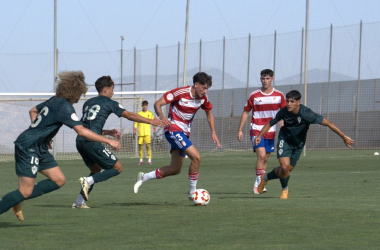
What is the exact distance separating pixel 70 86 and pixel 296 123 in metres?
4.33

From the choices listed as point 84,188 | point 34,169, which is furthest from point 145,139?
point 34,169

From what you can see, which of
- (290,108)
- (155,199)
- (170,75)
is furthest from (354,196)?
(170,75)

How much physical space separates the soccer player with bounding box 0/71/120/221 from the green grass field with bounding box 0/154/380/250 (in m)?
0.38

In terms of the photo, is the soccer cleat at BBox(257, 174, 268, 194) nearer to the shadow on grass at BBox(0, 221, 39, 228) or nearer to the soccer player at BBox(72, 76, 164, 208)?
the soccer player at BBox(72, 76, 164, 208)

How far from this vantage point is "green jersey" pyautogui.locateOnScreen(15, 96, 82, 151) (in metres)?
6.89

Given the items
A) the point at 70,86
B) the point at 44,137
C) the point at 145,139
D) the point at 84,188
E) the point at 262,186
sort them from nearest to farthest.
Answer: the point at 44,137 → the point at 70,86 → the point at 84,188 → the point at 262,186 → the point at 145,139

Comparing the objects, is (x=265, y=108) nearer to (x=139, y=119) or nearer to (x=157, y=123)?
(x=157, y=123)

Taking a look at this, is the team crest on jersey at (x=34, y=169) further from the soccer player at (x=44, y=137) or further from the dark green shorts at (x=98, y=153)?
the dark green shorts at (x=98, y=153)

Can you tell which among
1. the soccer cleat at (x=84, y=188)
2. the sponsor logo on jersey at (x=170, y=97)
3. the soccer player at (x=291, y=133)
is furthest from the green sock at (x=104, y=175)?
the soccer player at (x=291, y=133)

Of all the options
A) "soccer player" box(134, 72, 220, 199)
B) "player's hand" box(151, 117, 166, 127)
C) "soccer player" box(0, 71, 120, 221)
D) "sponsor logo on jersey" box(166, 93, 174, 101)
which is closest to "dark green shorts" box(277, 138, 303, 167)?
"soccer player" box(134, 72, 220, 199)

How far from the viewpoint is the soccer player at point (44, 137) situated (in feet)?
22.5

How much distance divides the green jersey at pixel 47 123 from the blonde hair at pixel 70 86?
0.25 ft

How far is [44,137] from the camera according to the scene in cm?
698

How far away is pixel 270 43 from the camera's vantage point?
118 feet
